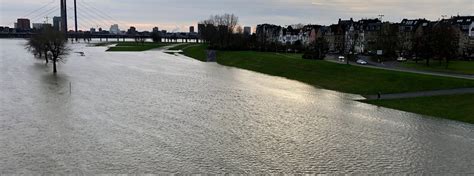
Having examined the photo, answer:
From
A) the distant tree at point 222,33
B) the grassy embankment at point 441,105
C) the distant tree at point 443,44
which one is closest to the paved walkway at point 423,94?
the grassy embankment at point 441,105

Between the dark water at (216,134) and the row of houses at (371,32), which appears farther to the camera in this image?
the row of houses at (371,32)

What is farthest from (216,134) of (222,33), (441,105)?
(222,33)

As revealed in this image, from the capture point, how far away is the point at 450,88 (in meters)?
44.9

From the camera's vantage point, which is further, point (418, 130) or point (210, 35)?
point (210, 35)

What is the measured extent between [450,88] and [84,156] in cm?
3594

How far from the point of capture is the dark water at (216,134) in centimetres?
2158

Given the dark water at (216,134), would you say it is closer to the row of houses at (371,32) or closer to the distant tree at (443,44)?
the distant tree at (443,44)

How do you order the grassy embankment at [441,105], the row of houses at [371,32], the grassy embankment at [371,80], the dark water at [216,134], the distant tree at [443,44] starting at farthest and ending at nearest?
the row of houses at [371,32] → the distant tree at [443,44] → the grassy embankment at [371,80] → the grassy embankment at [441,105] → the dark water at [216,134]

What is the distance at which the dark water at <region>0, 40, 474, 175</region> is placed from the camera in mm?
21578

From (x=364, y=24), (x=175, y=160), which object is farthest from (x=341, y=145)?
(x=364, y=24)

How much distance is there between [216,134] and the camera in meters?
27.5

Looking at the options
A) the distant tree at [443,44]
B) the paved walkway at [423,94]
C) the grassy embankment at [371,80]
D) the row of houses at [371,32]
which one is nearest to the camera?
the grassy embankment at [371,80]

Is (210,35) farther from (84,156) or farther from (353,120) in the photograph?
(84,156)

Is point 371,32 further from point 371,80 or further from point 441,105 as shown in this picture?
point 441,105
